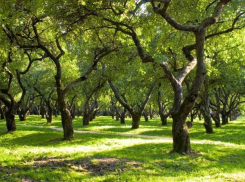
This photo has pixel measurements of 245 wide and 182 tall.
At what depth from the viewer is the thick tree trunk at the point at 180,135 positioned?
40.6ft

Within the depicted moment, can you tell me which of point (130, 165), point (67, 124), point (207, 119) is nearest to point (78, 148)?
point (67, 124)

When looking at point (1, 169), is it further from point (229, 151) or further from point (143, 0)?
point (229, 151)

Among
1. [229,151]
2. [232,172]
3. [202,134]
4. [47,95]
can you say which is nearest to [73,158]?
[232,172]

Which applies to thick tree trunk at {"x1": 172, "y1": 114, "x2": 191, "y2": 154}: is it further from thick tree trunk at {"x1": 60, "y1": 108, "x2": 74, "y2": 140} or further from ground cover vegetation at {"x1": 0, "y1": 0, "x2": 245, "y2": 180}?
thick tree trunk at {"x1": 60, "y1": 108, "x2": 74, "y2": 140}

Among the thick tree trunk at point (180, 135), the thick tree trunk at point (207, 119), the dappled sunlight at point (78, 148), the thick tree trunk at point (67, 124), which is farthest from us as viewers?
the thick tree trunk at point (207, 119)

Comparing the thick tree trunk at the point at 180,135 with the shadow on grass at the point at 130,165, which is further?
the thick tree trunk at the point at 180,135

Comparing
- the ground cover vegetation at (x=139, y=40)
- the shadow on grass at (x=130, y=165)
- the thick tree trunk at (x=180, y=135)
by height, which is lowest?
the shadow on grass at (x=130, y=165)

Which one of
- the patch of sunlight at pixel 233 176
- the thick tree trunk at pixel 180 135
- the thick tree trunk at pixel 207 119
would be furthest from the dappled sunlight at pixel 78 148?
the thick tree trunk at pixel 207 119

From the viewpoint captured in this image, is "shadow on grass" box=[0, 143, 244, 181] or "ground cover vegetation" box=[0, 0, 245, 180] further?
"ground cover vegetation" box=[0, 0, 245, 180]

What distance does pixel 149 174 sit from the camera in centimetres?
889

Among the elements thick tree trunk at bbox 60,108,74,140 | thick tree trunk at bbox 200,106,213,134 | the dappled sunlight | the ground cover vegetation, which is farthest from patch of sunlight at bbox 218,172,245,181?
thick tree trunk at bbox 200,106,213,134

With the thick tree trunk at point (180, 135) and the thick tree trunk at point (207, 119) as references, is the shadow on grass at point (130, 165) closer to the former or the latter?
the thick tree trunk at point (180, 135)

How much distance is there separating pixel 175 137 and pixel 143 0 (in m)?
6.80

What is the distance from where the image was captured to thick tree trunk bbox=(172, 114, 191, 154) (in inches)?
487
